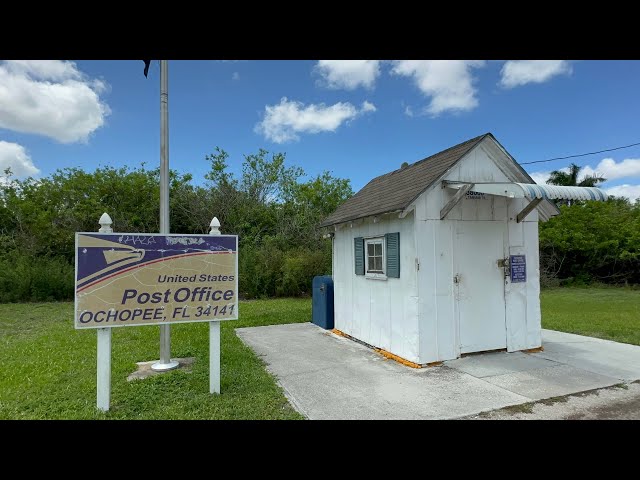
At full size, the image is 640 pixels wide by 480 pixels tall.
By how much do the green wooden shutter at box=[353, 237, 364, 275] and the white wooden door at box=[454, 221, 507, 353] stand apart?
186cm

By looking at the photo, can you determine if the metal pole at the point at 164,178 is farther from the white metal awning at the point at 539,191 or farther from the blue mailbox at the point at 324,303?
the white metal awning at the point at 539,191

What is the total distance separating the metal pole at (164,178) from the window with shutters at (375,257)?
3.48 metres

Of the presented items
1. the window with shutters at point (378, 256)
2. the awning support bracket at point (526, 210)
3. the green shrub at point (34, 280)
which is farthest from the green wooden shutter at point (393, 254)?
the green shrub at point (34, 280)

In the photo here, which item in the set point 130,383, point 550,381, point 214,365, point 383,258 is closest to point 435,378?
point 550,381

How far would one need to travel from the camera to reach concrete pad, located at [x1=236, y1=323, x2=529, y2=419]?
153 inches

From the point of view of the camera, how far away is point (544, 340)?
6.94m

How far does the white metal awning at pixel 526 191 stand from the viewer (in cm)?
480

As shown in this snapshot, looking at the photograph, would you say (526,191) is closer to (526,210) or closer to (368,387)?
(526,210)

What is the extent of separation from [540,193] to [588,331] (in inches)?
187

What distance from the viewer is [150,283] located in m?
4.28

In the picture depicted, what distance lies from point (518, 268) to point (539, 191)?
1727mm
